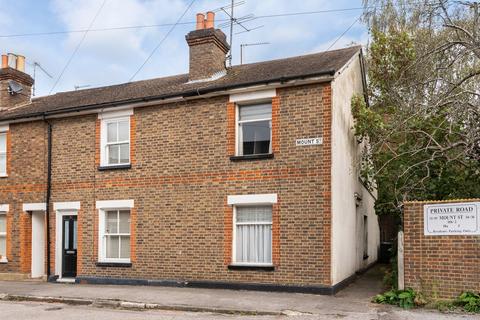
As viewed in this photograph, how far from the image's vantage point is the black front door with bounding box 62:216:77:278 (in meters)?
16.9

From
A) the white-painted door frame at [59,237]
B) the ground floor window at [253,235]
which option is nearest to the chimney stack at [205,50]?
the ground floor window at [253,235]

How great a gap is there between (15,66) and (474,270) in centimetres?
1865

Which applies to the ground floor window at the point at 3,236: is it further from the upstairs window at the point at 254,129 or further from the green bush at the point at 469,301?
the green bush at the point at 469,301

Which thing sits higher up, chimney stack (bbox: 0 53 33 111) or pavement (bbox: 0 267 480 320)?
chimney stack (bbox: 0 53 33 111)

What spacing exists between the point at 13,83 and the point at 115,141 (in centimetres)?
717

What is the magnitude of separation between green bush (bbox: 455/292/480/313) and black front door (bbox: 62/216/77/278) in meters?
11.7

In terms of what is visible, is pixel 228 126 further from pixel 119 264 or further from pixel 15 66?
pixel 15 66

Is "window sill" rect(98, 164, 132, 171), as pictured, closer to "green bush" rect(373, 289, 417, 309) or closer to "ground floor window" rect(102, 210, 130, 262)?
"ground floor window" rect(102, 210, 130, 262)

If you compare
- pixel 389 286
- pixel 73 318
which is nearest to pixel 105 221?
pixel 73 318

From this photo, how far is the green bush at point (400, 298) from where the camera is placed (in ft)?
36.3

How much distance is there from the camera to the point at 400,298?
11.2 m

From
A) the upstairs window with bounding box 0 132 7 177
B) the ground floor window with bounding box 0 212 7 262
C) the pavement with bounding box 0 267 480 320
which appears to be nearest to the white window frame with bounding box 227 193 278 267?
the pavement with bounding box 0 267 480 320

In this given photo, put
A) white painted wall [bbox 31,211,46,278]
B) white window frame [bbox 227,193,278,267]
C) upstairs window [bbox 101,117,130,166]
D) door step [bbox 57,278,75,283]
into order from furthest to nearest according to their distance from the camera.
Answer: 1. white painted wall [bbox 31,211,46,278]
2. door step [bbox 57,278,75,283]
3. upstairs window [bbox 101,117,130,166]
4. white window frame [bbox 227,193,278,267]

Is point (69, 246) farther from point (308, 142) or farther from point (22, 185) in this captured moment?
point (308, 142)
